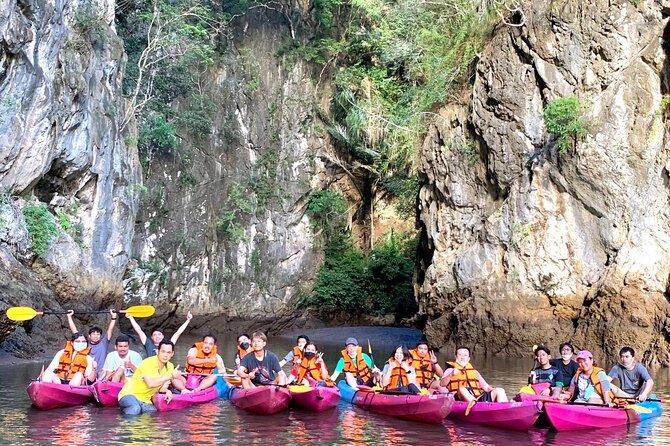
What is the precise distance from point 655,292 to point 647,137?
4377 mm

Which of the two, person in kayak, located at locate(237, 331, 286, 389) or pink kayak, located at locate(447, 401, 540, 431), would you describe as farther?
person in kayak, located at locate(237, 331, 286, 389)

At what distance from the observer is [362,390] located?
43.3ft

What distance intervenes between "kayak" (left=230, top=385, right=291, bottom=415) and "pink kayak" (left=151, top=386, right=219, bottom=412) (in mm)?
808

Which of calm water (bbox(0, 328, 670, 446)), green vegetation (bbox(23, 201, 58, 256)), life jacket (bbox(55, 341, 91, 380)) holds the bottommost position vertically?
calm water (bbox(0, 328, 670, 446))

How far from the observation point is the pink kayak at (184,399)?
11625 mm

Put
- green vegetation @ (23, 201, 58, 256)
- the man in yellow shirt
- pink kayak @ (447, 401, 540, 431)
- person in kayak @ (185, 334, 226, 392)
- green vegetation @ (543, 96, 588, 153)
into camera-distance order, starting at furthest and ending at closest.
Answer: green vegetation @ (543, 96, 588, 153) → green vegetation @ (23, 201, 58, 256) → person in kayak @ (185, 334, 226, 392) → the man in yellow shirt → pink kayak @ (447, 401, 540, 431)

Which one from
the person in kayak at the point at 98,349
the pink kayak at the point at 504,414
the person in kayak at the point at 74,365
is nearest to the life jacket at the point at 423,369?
the pink kayak at the point at 504,414

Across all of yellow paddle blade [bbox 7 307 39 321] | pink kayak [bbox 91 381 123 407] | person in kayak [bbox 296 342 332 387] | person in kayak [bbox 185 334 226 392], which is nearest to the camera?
pink kayak [bbox 91 381 123 407]

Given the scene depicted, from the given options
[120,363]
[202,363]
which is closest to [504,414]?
[202,363]

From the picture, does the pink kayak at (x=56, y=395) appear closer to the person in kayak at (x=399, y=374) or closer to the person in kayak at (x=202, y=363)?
the person in kayak at (x=202, y=363)

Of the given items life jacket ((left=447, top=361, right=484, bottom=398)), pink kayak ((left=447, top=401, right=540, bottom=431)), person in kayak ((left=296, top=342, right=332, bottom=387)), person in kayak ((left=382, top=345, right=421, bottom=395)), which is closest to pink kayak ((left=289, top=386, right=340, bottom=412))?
person in kayak ((left=296, top=342, right=332, bottom=387))

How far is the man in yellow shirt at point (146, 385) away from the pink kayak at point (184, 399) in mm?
77

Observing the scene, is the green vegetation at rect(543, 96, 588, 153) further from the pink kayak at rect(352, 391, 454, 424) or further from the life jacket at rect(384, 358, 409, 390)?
the pink kayak at rect(352, 391, 454, 424)

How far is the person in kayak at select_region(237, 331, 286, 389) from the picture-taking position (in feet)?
41.2
